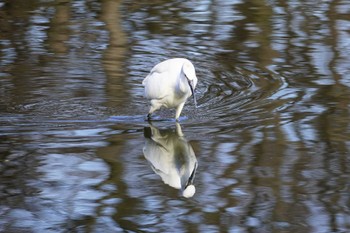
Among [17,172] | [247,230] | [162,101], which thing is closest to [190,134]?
[162,101]

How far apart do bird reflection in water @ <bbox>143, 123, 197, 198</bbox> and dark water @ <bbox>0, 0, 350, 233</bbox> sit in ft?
0.12

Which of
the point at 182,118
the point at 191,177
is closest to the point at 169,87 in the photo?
the point at 182,118

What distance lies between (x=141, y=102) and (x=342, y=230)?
12.8 ft

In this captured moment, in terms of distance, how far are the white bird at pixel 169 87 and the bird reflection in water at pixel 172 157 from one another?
0.22m

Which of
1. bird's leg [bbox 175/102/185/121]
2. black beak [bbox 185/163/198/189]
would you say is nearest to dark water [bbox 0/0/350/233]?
black beak [bbox 185/163/198/189]

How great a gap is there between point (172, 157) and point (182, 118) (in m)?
1.26

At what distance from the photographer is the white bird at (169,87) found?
351 inches

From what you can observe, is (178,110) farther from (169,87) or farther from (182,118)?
(169,87)

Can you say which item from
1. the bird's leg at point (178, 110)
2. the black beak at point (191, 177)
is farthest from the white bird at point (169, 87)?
the black beak at point (191, 177)

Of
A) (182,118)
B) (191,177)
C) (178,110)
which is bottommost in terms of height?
(182,118)

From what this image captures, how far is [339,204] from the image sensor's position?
688 cm

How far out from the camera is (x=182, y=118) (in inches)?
366

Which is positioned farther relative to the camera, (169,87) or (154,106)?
(154,106)

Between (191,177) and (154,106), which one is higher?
(191,177)
